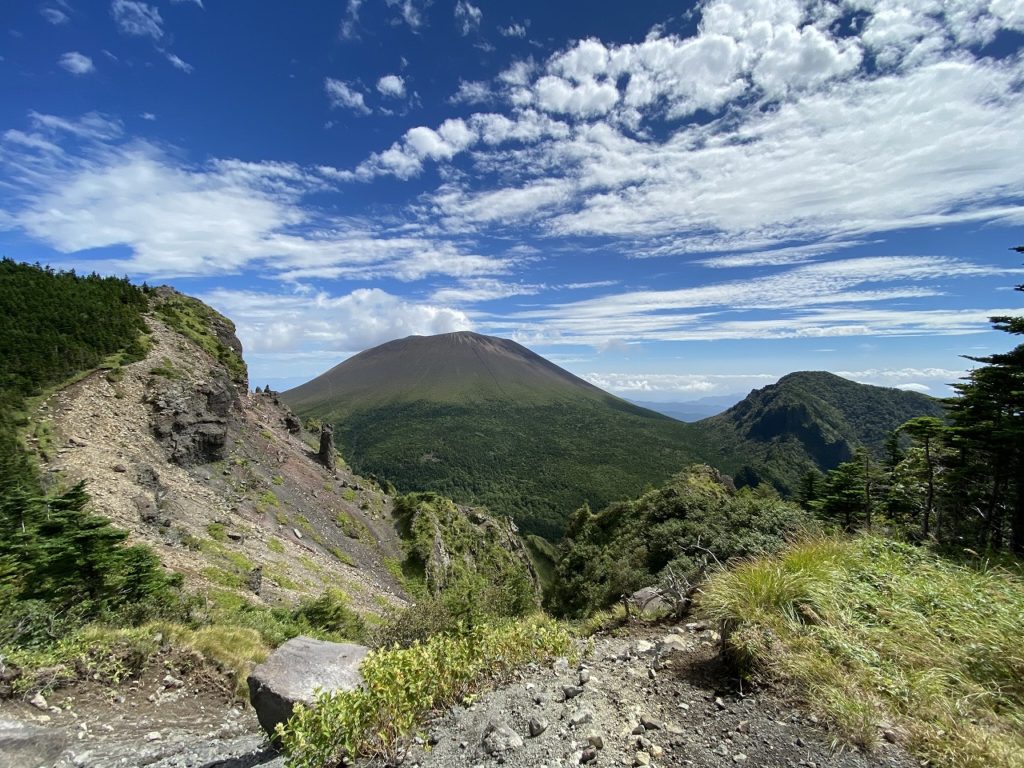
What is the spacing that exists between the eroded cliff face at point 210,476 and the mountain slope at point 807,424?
10552 centimetres

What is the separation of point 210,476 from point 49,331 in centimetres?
1076

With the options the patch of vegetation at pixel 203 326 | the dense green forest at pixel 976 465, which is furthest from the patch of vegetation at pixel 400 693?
the patch of vegetation at pixel 203 326

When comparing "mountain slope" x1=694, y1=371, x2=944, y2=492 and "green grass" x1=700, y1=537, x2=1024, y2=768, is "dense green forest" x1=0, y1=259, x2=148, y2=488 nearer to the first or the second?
"green grass" x1=700, y1=537, x2=1024, y2=768

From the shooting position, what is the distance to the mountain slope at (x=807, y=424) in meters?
134

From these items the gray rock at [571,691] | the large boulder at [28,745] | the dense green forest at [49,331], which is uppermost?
the dense green forest at [49,331]

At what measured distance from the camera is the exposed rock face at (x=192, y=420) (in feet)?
80.8

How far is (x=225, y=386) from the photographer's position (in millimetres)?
30406

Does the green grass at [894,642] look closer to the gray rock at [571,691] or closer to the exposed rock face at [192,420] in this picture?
the gray rock at [571,691]

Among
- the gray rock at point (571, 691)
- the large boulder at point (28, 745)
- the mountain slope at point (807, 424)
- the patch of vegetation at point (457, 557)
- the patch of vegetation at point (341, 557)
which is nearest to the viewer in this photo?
the gray rock at point (571, 691)

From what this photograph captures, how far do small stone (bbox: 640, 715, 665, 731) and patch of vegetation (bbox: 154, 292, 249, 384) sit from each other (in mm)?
36450

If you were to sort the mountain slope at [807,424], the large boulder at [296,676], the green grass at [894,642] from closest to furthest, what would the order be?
the green grass at [894,642] → the large boulder at [296,676] → the mountain slope at [807,424]

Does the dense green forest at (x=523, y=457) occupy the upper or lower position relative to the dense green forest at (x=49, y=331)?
lower

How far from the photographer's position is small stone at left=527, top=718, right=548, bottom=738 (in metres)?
3.89

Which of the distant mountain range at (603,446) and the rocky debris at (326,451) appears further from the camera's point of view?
the distant mountain range at (603,446)
